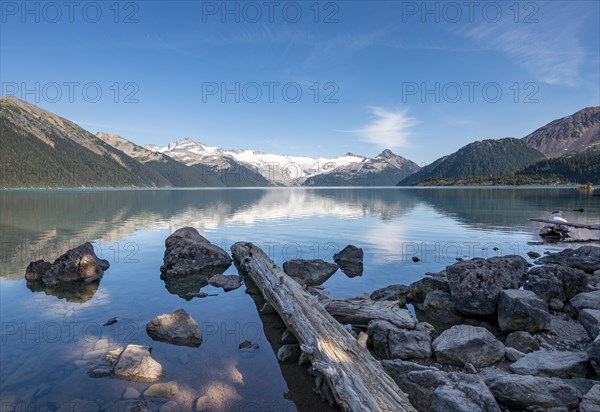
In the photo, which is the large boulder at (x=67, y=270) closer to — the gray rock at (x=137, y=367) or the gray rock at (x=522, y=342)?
the gray rock at (x=137, y=367)

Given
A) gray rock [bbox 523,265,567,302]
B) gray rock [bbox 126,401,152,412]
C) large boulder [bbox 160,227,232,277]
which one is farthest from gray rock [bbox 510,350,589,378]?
large boulder [bbox 160,227,232,277]

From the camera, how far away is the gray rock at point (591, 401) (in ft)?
26.4

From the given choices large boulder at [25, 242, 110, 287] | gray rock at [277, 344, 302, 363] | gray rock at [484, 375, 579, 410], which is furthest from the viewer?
large boulder at [25, 242, 110, 287]

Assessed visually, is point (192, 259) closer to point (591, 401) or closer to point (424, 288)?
point (424, 288)

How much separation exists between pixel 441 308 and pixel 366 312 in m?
3.99

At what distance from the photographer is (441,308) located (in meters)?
16.1

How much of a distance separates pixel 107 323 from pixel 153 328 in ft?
8.50

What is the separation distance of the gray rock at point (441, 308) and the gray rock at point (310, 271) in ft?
24.0

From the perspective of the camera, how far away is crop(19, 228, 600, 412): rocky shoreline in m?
9.05

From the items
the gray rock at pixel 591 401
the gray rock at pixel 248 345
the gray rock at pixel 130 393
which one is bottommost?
the gray rock at pixel 248 345

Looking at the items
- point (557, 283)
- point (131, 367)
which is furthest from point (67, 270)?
point (557, 283)

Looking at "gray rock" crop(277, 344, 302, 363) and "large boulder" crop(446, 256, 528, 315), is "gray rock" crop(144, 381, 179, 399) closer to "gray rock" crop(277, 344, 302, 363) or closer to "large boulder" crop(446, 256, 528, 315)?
"gray rock" crop(277, 344, 302, 363)

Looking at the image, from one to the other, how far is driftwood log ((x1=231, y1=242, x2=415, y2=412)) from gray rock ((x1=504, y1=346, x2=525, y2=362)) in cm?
479

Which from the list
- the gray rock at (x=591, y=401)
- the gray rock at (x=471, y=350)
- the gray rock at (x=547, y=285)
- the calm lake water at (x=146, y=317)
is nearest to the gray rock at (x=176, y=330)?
the calm lake water at (x=146, y=317)
